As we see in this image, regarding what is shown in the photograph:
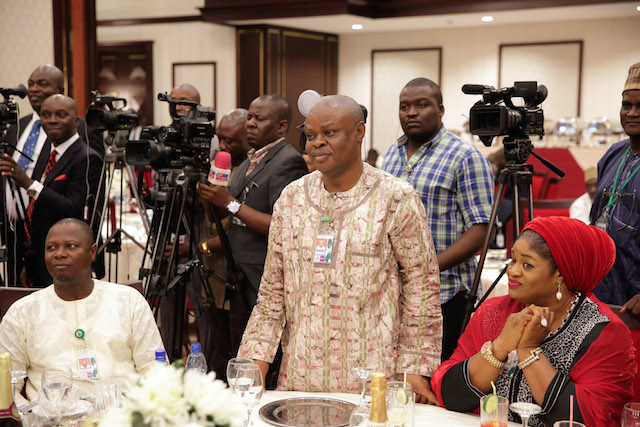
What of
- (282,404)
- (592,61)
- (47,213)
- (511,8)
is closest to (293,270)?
(282,404)

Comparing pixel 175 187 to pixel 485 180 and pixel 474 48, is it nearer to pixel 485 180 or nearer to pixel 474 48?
pixel 485 180

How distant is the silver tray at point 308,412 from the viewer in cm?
177

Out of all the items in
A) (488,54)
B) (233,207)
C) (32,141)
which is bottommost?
(233,207)

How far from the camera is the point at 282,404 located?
1904 mm

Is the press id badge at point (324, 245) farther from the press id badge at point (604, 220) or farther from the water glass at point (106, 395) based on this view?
the press id badge at point (604, 220)

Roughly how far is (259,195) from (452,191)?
0.81 m

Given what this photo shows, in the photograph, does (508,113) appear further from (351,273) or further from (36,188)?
(36,188)

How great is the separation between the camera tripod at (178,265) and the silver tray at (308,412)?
1.14 m

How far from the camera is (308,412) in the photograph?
1.85m

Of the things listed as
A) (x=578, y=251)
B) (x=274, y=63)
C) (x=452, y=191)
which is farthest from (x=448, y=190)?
(x=274, y=63)

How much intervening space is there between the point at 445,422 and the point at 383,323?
40cm

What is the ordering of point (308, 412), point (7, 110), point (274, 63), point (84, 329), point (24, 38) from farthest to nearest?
1. point (274, 63)
2. point (24, 38)
3. point (7, 110)
4. point (84, 329)
5. point (308, 412)

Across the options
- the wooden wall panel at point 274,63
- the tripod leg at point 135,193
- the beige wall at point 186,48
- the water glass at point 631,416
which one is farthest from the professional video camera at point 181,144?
the beige wall at point 186,48

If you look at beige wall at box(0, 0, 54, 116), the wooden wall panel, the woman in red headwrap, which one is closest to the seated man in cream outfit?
the woman in red headwrap
